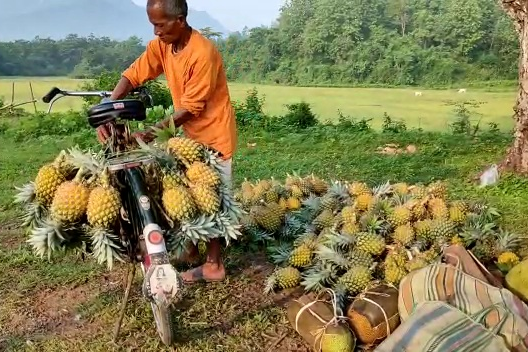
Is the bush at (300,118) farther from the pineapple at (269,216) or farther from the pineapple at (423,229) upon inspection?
the pineapple at (423,229)

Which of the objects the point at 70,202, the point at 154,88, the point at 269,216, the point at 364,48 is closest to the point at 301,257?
the point at 269,216

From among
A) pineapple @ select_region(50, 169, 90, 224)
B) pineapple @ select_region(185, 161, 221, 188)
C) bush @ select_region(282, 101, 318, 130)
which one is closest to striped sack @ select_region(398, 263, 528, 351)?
pineapple @ select_region(185, 161, 221, 188)

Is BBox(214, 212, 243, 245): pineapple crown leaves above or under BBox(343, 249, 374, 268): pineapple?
above

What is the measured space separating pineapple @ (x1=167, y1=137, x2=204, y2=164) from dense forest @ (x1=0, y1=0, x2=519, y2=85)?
1270cm

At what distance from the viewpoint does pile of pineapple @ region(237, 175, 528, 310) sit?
3.44 metres

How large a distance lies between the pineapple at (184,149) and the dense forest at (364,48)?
41.7ft

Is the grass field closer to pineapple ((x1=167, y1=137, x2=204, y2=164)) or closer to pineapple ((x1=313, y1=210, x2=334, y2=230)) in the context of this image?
pineapple ((x1=313, y1=210, x2=334, y2=230))

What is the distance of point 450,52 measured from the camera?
618 inches

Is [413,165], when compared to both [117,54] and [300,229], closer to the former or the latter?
[300,229]

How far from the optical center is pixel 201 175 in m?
2.85

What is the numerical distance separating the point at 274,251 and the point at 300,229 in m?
0.28

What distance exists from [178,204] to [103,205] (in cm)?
33

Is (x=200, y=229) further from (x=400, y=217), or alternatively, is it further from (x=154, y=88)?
(x=154, y=88)

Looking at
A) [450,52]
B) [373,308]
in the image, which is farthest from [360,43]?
[373,308]
